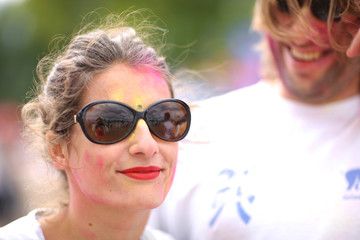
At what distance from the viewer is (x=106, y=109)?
1.81m

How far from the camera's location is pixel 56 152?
2.00 m

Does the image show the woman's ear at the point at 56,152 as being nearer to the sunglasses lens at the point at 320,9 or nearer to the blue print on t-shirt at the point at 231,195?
the blue print on t-shirt at the point at 231,195

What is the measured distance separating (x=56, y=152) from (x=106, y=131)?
37 cm

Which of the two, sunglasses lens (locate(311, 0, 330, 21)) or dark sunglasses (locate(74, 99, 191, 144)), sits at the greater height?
sunglasses lens (locate(311, 0, 330, 21))

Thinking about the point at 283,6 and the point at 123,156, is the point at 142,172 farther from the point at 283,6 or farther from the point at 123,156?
the point at 283,6

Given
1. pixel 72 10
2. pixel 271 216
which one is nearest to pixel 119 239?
pixel 271 216

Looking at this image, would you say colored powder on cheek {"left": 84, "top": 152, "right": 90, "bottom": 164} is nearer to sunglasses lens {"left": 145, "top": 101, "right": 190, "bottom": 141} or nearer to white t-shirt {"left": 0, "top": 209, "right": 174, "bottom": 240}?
sunglasses lens {"left": 145, "top": 101, "right": 190, "bottom": 141}

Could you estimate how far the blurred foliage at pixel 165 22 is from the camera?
44.2 feet

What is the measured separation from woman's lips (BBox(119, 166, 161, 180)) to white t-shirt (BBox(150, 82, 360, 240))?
0.61 meters

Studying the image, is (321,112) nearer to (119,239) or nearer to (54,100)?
(119,239)

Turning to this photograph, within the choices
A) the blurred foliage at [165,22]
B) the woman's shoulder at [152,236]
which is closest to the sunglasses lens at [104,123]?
the woman's shoulder at [152,236]

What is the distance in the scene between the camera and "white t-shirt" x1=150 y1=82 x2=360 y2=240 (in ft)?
7.48

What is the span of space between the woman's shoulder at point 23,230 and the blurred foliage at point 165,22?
9.24 m

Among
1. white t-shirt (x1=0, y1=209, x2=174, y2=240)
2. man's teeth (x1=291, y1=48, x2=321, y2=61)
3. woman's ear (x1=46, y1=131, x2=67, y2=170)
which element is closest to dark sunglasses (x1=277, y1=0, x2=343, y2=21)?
man's teeth (x1=291, y1=48, x2=321, y2=61)
